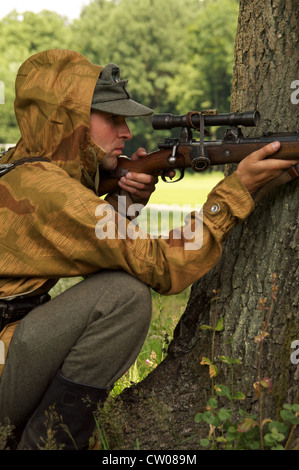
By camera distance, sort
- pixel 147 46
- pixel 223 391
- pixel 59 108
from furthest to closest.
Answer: pixel 147 46 < pixel 59 108 < pixel 223 391

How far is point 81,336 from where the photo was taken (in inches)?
125

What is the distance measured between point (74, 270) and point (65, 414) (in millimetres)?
708

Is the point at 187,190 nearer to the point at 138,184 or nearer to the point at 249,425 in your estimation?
the point at 138,184

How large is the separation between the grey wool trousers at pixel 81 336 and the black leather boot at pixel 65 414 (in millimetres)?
47

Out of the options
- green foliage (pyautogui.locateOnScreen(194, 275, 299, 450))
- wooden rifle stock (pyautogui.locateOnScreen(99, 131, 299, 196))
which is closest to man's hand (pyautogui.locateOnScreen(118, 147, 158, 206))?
wooden rifle stock (pyautogui.locateOnScreen(99, 131, 299, 196))

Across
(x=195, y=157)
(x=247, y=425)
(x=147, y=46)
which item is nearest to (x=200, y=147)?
(x=195, y=157)

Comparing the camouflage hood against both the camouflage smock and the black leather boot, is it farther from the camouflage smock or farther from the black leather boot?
the black leather boot

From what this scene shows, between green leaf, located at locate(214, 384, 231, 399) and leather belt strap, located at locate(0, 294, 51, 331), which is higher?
leather belt strap, located at locate(0, 294, 51, 331)

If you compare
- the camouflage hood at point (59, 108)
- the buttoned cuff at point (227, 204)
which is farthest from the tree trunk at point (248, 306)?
the camouflage hood at point (59, 108)

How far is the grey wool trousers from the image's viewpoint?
3.12 m

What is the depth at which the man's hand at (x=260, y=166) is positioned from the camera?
311cm

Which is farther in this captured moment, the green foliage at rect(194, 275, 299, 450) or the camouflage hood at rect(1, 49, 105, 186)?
the camouflage hood at rect(1, 49, 105, 186)

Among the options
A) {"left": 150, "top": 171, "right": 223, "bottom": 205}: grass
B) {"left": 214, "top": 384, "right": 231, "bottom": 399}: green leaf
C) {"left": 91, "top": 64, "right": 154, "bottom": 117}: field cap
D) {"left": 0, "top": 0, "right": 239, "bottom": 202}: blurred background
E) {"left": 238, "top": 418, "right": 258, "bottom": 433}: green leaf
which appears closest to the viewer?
{"left": 238, "top": 418, "right": 258, "bottom": 433}: green leaf

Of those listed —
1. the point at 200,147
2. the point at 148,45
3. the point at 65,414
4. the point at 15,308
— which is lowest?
the point at 148,45
